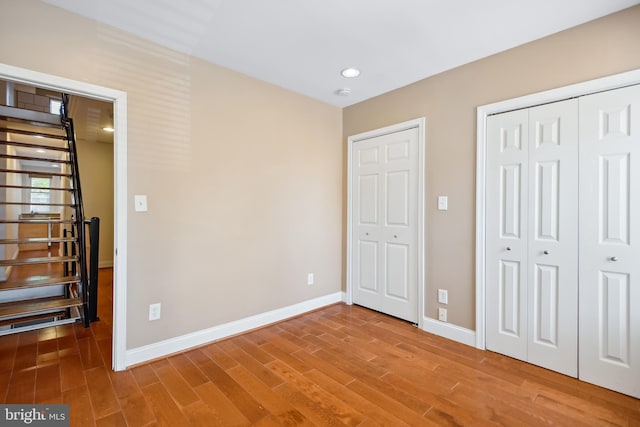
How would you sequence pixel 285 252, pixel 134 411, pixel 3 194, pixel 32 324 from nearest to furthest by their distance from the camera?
pixel 134 411, pixel 32 324, pixel 285 252, pixel 3 194

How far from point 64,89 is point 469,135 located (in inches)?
122

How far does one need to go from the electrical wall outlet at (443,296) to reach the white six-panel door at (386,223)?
0.87 ft

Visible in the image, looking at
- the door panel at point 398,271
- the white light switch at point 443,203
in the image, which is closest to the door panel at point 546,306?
the white light switch at point 443,203

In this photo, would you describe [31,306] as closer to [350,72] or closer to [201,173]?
[201,173]

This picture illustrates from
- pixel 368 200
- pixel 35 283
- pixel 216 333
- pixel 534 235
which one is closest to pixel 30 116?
pixel 35 283

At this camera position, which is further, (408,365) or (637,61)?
(408,365)

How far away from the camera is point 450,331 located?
269 centimetres

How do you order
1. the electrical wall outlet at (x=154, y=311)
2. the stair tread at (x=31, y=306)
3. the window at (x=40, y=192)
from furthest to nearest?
the window at (x=40, y=192) < the stair tread at (x=31, y=306) < the electrical wall outlet at (x=154, y=311)

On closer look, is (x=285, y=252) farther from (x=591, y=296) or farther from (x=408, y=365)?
(x=591, y=296)

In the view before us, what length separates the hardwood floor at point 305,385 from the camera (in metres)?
1.68

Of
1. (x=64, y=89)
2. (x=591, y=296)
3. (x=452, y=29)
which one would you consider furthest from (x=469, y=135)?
(x=64, y=89)

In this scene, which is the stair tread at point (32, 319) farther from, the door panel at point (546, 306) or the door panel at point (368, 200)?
the door panel at point (546, 306)

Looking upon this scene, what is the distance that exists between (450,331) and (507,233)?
3.38 feet

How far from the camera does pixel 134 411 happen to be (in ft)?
5.59
